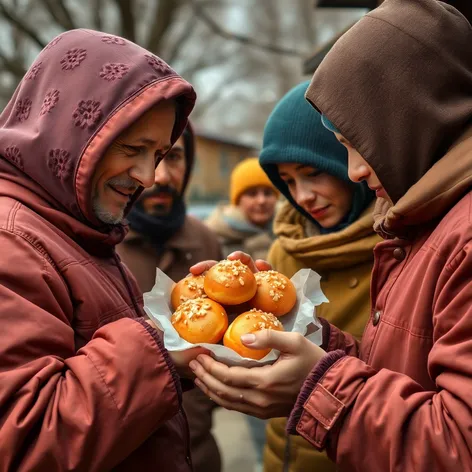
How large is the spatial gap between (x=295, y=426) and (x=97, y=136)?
1.05 m

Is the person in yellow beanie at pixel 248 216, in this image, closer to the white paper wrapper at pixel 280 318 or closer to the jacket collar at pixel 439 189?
A: the white paper wrapper at pixel 280 318

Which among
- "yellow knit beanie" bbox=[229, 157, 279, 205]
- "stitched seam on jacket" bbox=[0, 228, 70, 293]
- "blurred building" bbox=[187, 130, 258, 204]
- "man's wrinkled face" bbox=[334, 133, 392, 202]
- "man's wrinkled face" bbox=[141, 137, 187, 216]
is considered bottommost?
"blurred building" bbox=[187, 130, 258, 204]

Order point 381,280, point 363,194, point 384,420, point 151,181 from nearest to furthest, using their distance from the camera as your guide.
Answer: point 384,420, point 381,280, point 151,181, point 363,194

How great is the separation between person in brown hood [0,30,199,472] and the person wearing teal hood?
0.64 m

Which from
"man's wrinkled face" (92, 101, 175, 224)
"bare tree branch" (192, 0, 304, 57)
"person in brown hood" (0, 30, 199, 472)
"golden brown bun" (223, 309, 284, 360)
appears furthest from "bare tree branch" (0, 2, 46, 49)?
"golden brown bun" (223, 309, 284, 360)

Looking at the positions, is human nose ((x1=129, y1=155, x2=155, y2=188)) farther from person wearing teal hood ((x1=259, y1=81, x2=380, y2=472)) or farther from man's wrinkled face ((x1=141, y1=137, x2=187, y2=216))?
man's wrinkled face ((x1=141, y1=137, x2=187, y2=216))

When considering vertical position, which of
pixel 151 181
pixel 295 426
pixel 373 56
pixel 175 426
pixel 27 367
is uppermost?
pixel 373 56

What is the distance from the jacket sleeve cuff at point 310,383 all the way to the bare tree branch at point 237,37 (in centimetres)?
681

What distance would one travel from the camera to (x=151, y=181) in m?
1.87

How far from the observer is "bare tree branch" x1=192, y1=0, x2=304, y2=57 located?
7898 millimetres

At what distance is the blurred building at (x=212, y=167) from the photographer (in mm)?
17125

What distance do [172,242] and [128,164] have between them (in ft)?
5.26

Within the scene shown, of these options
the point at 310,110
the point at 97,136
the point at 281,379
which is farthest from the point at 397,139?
the point at 310,110

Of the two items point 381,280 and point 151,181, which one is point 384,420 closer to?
point 381,280
